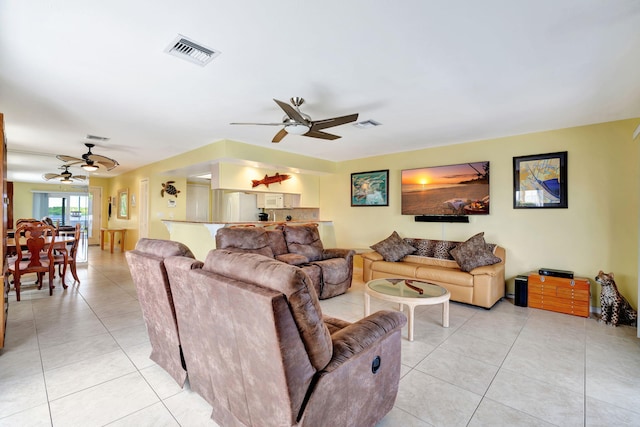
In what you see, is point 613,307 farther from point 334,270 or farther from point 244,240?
point 244,240

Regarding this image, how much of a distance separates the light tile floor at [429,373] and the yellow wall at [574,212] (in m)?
0.87

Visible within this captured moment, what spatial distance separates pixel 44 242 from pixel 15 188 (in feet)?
5.88

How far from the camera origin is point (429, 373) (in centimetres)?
233

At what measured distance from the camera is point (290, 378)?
118cm

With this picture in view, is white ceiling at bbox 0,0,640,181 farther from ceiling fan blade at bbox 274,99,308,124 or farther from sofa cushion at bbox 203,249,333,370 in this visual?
sofa cushion at bbox 203,249,333,370

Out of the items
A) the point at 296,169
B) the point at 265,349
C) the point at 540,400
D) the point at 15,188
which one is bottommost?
the point at 540,400

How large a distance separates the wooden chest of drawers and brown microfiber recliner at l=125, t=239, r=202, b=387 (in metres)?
4.26

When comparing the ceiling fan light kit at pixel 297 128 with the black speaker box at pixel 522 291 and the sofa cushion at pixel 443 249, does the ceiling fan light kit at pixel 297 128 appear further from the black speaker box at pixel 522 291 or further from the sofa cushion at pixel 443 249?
the black speaker box at pixel 522 291

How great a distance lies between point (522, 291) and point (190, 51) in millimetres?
4741

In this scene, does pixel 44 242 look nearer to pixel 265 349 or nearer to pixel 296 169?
pixel 296 169

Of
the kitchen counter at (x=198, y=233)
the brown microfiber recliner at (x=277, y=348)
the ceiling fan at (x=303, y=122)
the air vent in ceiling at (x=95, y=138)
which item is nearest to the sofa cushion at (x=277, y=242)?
the kitchen counter at (x=198, y=233)


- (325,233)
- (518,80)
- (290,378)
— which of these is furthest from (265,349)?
(325,233)

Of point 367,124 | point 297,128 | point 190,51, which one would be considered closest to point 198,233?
point 297,128

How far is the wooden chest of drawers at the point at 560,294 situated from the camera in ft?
11.9
